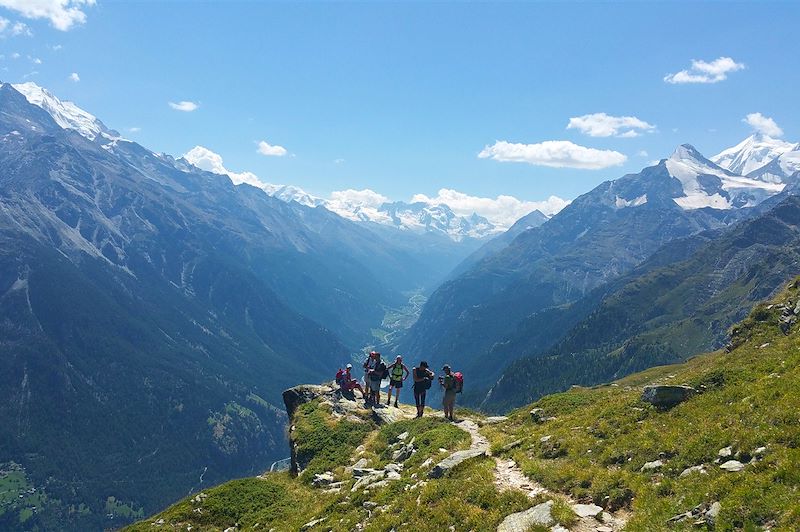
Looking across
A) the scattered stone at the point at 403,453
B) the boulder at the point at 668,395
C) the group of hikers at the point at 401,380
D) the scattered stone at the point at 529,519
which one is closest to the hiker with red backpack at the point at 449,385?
the group of hikers at the point at 401,380

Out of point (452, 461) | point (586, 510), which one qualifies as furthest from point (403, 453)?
point (586, 510)

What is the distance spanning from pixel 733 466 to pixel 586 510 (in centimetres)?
510

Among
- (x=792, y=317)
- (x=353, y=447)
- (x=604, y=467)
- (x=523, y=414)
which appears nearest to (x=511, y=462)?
(x=604, y=467)

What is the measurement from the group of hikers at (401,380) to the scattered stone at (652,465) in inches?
637

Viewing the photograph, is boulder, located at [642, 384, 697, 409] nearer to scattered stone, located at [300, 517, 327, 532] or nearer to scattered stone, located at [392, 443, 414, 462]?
scattered stone, located at [392, 443, 414, 462]

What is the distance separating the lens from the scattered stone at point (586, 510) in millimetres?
17281

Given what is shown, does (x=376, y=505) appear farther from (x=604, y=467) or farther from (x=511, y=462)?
(x=604, y=467)

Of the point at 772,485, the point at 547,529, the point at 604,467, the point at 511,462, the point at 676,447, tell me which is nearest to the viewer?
the point at 772,485

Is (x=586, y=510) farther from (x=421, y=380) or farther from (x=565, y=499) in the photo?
(x=421, y=380)

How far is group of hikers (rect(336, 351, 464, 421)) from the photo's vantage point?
3906 cm

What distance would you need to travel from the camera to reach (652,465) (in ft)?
63.5

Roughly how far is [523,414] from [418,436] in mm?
8451

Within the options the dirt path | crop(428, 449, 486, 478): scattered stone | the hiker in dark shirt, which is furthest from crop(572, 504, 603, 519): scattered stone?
the hiker in dark shirt

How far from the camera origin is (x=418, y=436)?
33.5 meters
